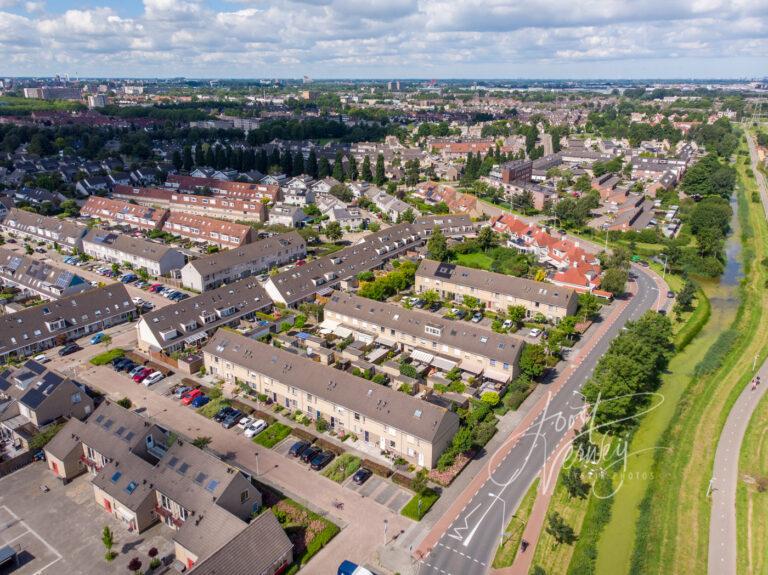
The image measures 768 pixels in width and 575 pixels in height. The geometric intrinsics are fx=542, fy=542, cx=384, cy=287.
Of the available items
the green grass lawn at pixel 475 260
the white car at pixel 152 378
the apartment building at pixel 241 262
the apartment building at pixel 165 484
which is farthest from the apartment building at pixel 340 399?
the green grass lawn at pixel 475 260

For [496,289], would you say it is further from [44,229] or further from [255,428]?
[44,229]

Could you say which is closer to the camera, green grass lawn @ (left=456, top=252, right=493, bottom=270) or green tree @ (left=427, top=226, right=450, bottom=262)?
green tree @ (left=427, top=226, right=450, bottom=262)

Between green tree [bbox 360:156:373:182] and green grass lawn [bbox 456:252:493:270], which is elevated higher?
green tree [bbox 360:156:373:182]

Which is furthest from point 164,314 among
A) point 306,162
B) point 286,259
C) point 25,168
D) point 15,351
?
point 25,168

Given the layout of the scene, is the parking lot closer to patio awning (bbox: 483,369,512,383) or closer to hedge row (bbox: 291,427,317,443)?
hedge row (bbox: 291,427,317,443)

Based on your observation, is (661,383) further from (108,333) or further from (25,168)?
(25,168)

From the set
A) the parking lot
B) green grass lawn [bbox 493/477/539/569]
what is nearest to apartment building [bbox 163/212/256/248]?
the parking lot
